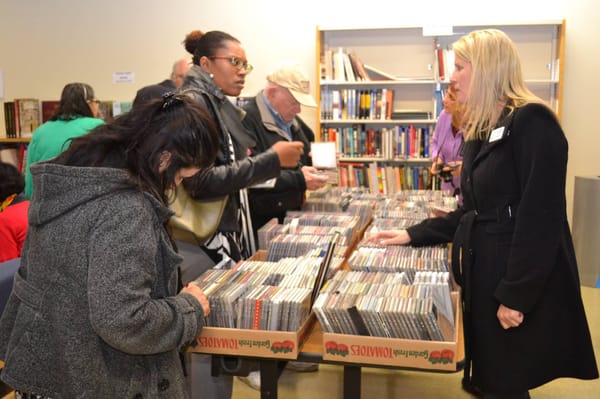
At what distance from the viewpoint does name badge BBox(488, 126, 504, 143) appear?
1.78m

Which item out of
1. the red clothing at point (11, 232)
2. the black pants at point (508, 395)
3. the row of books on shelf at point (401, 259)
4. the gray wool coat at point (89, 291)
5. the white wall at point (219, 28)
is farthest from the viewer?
the white wall at point (219, 28)

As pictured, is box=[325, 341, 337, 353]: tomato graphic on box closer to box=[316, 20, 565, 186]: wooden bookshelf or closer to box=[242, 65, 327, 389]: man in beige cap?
box=[242, 65, 327, 389]: man in beige cap

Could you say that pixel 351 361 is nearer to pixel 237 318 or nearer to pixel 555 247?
pixel 237 318

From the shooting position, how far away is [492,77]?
1857 mm

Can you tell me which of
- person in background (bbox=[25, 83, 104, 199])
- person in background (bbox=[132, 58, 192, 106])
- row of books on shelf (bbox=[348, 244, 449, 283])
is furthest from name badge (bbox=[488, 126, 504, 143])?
person in background (bbox=[25, 83, 104, 199])

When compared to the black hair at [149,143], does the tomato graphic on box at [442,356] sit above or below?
below

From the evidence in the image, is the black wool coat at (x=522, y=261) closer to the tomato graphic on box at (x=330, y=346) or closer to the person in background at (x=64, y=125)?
the tomato graphic on box at (x=330, y=346)

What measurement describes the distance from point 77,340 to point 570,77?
18.2 feet

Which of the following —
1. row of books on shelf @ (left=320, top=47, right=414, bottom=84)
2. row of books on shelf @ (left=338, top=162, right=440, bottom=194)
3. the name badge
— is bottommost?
row of books on shelf @ (left=338, top=162, right=440, bottom=194)

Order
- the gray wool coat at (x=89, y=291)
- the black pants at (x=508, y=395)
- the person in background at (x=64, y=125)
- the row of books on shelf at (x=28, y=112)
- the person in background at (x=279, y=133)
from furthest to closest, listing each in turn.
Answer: the row of books on shelf at (x=28, y=112) → the person in background at (x=64, y=125) → the person in background at (x=279, y=133) → the black pants at (x=508, y=395) → the gray wool coat at (x=89, y=291)

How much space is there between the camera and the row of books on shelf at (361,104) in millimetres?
5688

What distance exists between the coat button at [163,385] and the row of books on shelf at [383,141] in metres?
4.40

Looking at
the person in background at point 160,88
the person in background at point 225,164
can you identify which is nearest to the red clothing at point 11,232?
the person in background at point 160,88

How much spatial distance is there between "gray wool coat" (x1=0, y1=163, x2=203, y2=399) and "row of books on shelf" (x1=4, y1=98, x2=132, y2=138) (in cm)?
519
